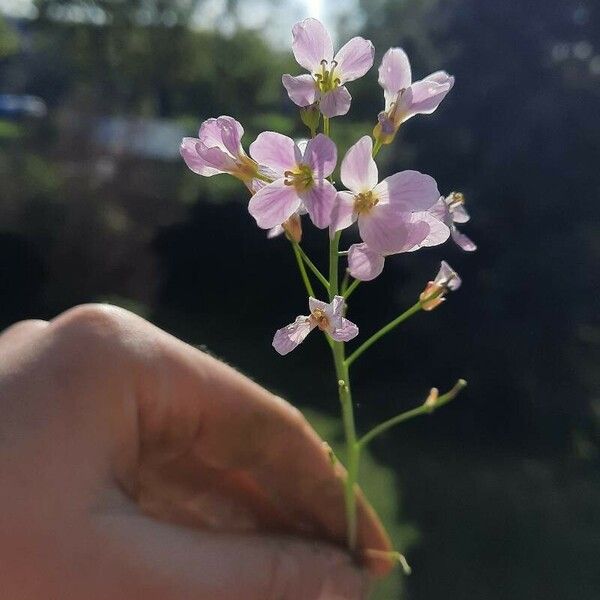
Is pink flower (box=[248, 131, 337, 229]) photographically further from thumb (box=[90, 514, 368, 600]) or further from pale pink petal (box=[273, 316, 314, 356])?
thumb (box=[90, 514, 368, 600])

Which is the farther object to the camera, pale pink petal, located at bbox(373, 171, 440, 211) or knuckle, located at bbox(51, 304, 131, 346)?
knuckle, located at bbox(51, 304, 131, 346)

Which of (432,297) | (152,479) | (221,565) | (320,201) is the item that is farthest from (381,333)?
(152,479)

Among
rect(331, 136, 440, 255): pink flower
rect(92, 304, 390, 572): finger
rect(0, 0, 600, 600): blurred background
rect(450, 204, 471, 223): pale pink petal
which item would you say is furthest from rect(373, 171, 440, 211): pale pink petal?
rect(0, 0, 600, 600): blurred background

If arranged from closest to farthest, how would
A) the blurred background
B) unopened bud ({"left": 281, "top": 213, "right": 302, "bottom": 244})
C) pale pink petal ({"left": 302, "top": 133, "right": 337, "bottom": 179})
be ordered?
pale pink petal ({"left": 302, "top": 133, "right": 337, "bottom": 179})
unopened bud ({"left": 281, "top": 213, "right": 302, "bottom": 244})
the blurred background

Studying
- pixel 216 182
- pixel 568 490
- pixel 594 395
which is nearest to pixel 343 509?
pixel 568 490

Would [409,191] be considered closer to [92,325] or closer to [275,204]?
[275,204]

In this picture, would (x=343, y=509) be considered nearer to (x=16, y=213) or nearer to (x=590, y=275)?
(x=590, y=275)

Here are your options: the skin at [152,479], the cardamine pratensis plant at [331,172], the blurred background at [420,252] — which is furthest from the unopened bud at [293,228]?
the blurred background at [420,252]

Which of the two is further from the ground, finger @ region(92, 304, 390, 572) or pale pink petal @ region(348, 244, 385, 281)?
pale pink petal @ region(348, 244, 385, 281)
